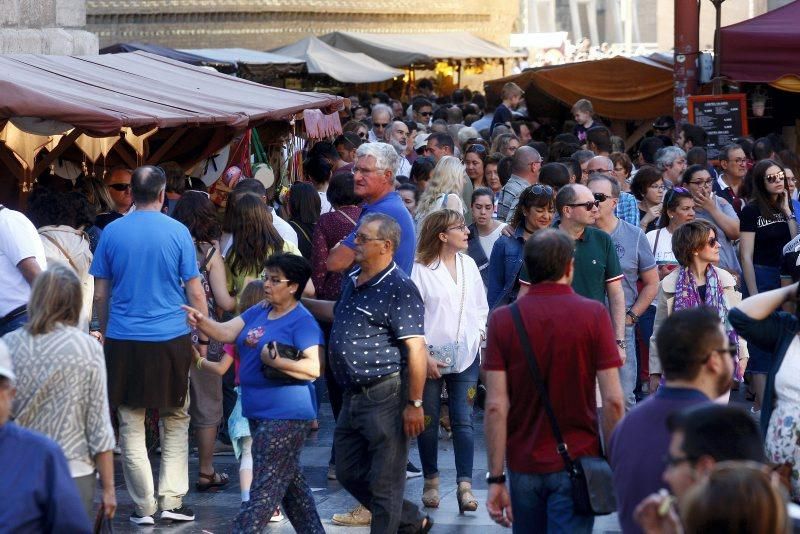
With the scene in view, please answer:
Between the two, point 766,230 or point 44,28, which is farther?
point 44,28

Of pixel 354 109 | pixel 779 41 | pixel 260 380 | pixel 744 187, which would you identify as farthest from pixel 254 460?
pixel 354 109

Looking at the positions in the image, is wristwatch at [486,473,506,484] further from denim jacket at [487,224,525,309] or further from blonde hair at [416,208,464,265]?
denim jacket at [487,224,525,309]

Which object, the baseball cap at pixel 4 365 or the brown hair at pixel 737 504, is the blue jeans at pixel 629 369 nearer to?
the baseball cap at pixel 4 365

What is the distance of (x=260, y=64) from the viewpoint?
2270 cm

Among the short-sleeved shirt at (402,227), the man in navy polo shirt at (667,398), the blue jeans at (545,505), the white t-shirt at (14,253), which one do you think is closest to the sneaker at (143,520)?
the white t-shirt at (14,253)

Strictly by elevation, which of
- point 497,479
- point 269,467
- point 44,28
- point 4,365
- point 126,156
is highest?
point 44,28

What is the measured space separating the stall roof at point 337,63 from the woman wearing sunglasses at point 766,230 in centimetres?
1371

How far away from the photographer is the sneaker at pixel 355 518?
305 inches

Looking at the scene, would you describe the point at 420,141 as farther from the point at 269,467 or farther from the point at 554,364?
the point at 554,364

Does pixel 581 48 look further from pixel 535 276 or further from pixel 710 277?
pixel 535 276

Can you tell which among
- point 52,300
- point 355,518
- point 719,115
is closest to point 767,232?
point 355,518

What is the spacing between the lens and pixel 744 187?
1098 cm

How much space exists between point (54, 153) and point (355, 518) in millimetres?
3470

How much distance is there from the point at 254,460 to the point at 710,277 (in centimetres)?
303
